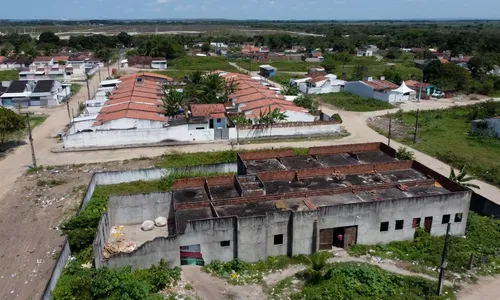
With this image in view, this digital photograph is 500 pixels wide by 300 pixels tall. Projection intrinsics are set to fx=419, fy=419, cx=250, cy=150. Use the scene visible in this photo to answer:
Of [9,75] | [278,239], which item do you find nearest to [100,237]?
[278,239]

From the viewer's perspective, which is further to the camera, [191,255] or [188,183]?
[188,183]

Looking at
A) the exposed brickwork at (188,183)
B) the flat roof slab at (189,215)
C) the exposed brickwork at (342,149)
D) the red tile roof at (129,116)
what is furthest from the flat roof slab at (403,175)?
the red tile roof at (129,116)

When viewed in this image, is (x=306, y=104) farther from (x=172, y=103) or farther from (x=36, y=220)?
(x=36, y=220)

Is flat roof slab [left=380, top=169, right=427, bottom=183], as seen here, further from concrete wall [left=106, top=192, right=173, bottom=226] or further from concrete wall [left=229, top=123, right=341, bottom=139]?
concrete wall [left=229, top=123, right=341, bottom=139]

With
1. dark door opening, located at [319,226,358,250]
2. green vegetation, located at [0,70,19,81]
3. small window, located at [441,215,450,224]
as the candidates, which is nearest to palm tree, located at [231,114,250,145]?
dark door opening, located at [319,226,358,250]

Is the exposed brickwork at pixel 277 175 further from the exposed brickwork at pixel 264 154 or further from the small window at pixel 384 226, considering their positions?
the small window at pixel 384 226

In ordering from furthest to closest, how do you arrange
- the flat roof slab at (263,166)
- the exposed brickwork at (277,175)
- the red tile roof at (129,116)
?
the red tile roof at (129,116) < the flat roof slab at (263,166) < the exposed brickwork at (277,175)
